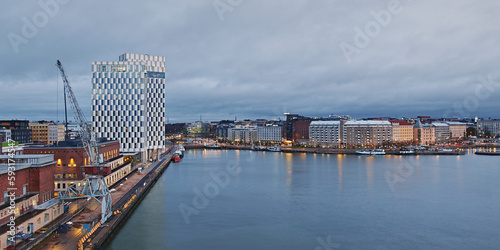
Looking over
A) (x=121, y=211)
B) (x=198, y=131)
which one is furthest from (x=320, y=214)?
(x=198, y=131)

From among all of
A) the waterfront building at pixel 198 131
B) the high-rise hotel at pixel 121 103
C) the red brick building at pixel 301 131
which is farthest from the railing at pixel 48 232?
the waterfront building at pixel 198 131

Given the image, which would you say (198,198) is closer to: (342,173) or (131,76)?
(342,173)

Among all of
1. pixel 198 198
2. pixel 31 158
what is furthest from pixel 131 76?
pixel 31 158

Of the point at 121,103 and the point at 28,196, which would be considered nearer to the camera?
the point at 28,196

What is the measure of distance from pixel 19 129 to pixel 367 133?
4486 centimetres

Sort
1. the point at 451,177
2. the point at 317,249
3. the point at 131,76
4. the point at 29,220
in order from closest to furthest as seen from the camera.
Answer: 1. the point at 29,220
2. the point at 317,249
3. the point at 451,177
4. the point at 131,76

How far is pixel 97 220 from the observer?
12828 millimetres

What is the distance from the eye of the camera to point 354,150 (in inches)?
2077

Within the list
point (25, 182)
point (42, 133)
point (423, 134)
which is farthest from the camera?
point (423, 134)

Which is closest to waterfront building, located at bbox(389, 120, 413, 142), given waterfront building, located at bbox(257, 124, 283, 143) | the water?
waterfront building, located at bbox(257, 124, 283, 143)

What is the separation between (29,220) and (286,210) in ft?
30.6

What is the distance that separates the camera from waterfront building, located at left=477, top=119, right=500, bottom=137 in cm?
8338

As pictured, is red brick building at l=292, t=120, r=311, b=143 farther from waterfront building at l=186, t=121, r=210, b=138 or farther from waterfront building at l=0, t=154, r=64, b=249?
waterfront building at l=0, t=154, r=64, b=249

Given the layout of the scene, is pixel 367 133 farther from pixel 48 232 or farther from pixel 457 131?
pixel 48 232
